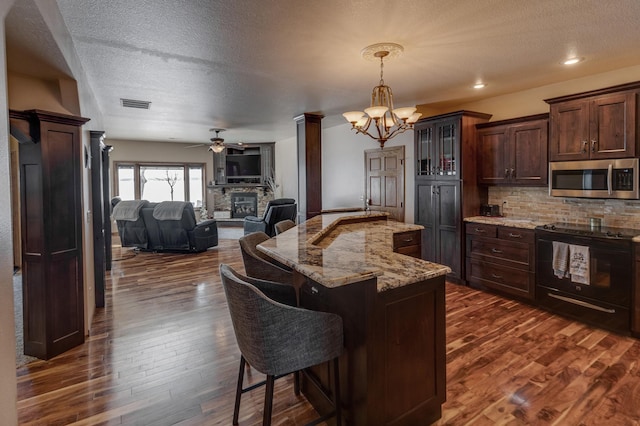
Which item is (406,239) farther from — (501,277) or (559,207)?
(559,207)

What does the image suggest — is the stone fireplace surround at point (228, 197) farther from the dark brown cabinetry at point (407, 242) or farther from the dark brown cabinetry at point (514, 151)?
the dark brown cabinetry at point (407, 242)

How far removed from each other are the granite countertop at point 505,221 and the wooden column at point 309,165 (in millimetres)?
2356

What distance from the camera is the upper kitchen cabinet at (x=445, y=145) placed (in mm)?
4590

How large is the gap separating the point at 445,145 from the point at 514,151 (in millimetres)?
857

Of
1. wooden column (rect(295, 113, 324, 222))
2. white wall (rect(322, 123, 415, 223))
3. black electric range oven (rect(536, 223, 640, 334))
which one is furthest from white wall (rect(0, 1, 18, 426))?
white wall (rect(322, 123, 415, 223))

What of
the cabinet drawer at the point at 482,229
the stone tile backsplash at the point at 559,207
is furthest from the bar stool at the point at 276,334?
the stone tile backsplash at the point at 559,207

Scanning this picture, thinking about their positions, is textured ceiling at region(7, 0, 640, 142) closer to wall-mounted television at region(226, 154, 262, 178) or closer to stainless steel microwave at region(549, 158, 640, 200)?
stainless steel microwave at region(549, 158, 640, 200)

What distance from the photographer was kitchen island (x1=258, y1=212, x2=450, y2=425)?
5.51 ft

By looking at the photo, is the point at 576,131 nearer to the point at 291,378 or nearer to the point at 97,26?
the point at 291,378

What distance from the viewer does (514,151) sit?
438cm

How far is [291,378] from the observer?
2.56 m

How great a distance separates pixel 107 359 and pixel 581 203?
203 inches

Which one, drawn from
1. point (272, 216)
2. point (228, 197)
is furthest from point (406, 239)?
point (228, 197)

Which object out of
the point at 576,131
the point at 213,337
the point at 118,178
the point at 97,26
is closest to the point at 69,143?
the point at 97,26
